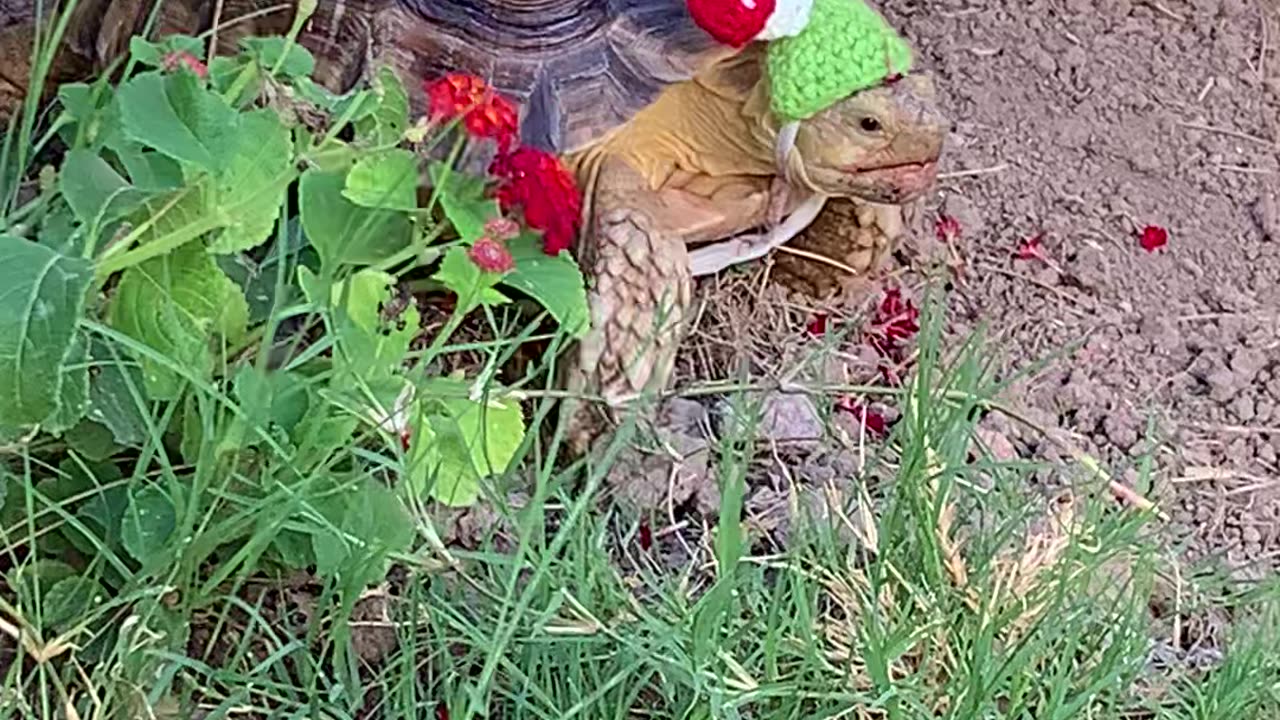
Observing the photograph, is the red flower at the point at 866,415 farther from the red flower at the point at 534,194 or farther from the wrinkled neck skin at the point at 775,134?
the red flower at the point at 534,194

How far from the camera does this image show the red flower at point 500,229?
1486mm

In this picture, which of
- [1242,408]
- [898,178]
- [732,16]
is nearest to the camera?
[732,16]

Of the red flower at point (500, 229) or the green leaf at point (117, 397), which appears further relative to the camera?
the red flower at point (500, 229)

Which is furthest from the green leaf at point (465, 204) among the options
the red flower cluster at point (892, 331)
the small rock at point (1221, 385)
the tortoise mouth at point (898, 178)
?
the small rock at point (1221, 385)

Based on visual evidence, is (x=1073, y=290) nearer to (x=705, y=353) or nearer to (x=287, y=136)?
(x=705, y=353)

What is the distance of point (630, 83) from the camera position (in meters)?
1.85

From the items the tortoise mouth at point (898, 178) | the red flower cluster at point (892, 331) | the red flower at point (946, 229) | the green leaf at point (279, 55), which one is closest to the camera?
the green leaf at point (279, 55)

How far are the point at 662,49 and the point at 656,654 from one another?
740mm

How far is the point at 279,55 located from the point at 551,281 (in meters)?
0.30

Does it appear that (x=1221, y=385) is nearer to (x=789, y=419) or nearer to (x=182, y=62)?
(x=789, y=419)

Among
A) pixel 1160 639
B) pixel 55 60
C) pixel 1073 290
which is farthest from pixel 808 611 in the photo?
pixel 55 60

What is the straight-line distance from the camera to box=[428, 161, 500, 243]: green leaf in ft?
5.08

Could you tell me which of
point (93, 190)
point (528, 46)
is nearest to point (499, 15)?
point (528, 46)

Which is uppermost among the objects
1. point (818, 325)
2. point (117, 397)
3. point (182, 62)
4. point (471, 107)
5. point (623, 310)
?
point (182, 62)
